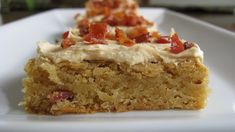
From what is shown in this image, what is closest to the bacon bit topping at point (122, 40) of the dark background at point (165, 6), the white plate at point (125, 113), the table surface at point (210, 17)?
the white plate at point (125, 113)

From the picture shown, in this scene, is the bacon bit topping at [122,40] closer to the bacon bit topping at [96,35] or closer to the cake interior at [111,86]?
the bacon bit topping at [96,35]

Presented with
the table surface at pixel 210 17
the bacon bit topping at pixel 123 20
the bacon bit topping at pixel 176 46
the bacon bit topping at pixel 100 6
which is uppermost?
the table surface at pixel 210 17

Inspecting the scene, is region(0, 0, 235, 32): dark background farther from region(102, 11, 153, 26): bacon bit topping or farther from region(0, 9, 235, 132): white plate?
region(102, 11, 153, 26): bacon bit topping

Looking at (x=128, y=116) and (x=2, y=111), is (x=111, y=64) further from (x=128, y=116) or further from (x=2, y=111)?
(x=2, y=111)

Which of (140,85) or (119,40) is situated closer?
(140,85)

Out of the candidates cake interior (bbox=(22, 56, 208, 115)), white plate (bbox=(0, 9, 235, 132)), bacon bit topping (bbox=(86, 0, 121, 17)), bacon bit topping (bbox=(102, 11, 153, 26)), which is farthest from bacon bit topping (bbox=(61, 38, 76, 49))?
bacon bit topping (bbox=(86, 0, 121, 17))

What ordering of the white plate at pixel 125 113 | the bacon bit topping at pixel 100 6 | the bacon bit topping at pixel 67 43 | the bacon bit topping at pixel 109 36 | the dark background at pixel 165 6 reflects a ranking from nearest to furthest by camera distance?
the white plate at pixel 125 113 < the bacon bit topping at pixel 67 43 < the bacon bit topping at pixel 109 36 < the bacon bit topping at pixel 100 6 < the dark background at pixel 165 6

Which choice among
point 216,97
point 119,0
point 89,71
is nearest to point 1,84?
point 89,71
